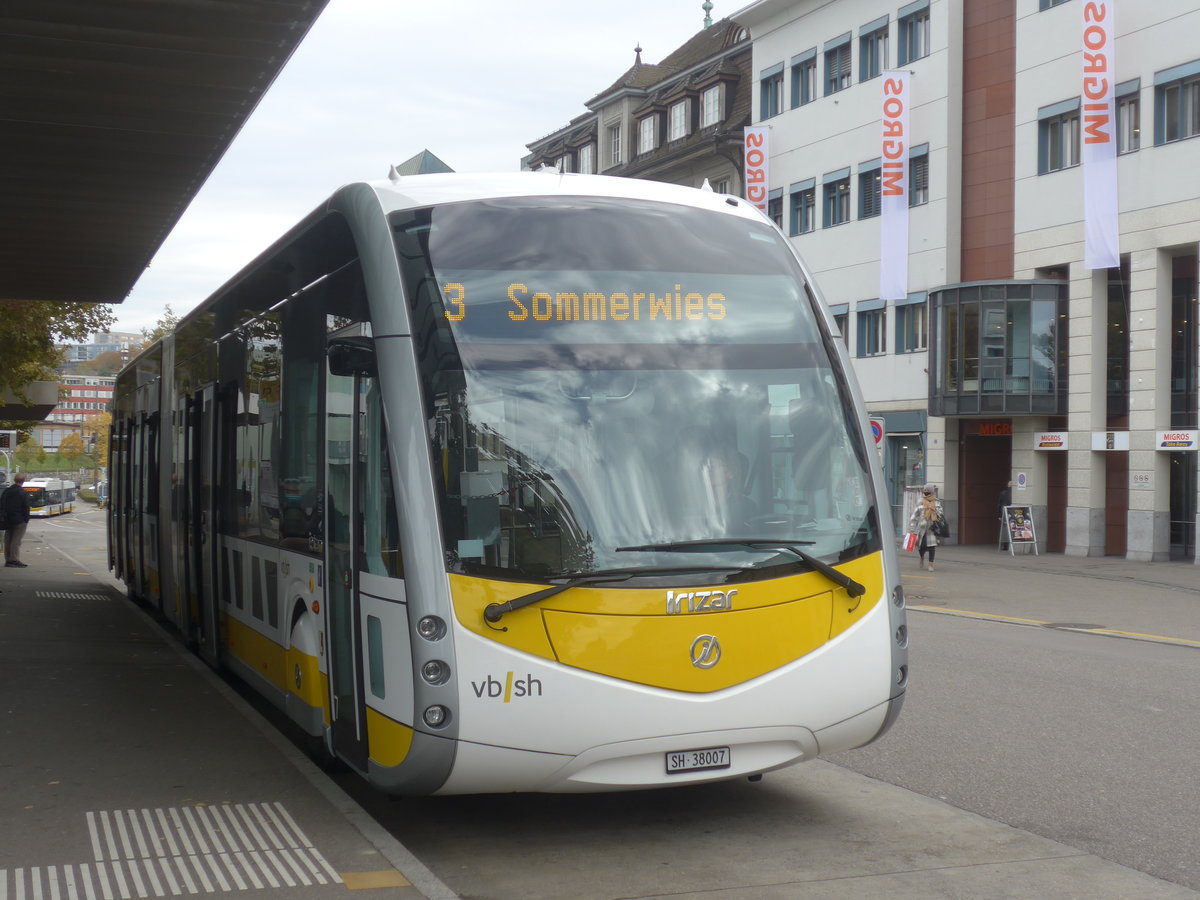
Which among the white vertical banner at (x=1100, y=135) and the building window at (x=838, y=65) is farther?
the building window at (x=838, y=65)

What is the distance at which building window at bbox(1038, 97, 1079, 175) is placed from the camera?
33.7 m

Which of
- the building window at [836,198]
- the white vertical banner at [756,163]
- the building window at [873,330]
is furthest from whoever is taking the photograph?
the white vertical banner at [756,163]

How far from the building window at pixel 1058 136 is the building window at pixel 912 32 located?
476 centimetres

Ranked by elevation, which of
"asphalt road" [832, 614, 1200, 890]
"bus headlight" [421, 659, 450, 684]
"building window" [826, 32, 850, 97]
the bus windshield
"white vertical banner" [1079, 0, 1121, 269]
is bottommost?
"asphalt road" [832, 614, 1200, 890]

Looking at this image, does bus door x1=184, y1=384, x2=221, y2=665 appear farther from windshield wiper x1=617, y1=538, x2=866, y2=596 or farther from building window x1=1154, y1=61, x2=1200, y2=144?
building window x1=1154, y1=61, x2=1200, y2=144

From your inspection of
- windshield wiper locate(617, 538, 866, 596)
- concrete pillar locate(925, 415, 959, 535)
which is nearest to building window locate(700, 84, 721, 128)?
concrete pillar locate(925, 415, 959, 535)

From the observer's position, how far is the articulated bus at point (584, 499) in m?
6.34

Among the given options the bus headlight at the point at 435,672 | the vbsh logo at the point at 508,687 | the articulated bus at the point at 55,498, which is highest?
the bus headlight at the point at 435,672

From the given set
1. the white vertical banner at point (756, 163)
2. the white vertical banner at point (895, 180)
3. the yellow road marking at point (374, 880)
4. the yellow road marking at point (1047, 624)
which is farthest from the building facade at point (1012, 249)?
the yellow road marking at point (374, 880)

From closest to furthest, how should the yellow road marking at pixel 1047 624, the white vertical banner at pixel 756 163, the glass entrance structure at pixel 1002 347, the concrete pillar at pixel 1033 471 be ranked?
1. the yellow road marking at pixel 1047 624
2. the glass entrance structure at pixel 1002 347
3. the concrete pillar at pixel 1033 471
4. the white vertical banner at pixel 756 163

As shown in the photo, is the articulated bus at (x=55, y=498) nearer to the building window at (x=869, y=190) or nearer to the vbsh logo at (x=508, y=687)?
the building window at (x=869, y=190)

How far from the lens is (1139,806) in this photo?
7547mm

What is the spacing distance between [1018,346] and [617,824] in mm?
29500

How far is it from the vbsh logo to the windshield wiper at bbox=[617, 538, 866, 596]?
0.69 m
